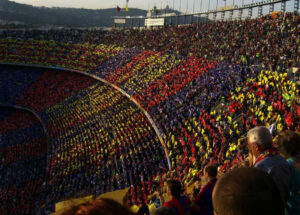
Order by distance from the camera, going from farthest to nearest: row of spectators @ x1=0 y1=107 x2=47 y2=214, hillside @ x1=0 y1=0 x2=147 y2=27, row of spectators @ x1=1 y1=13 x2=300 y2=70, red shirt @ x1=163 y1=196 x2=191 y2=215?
hillside @ x1=0 y1=0 x2=147 y2=27 < row of spectators @ x1=1 y1=13 x2=300 y2=70 < row of spectators @ x1=0 y1=107 x2=47 y2=214 < red shirt @ x1=163 y1=196 x2=191 y2=215

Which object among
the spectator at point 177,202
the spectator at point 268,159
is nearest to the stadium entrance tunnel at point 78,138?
the spectator at point 177,202

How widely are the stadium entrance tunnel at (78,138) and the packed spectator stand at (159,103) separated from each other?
13 cm

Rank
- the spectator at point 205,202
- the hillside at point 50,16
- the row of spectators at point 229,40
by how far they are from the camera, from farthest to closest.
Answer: the hillside at point 50,16 < the row of spectators at point 229,40 < the spectator at point 205,202

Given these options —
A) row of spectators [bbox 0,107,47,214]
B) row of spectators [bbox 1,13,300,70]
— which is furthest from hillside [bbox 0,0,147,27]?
row of spectators [bbox 0,107,47,214]

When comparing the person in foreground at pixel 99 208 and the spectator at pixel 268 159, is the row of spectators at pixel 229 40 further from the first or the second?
the person in foreground at pixel 99 208

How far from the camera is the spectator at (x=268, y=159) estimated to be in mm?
3070

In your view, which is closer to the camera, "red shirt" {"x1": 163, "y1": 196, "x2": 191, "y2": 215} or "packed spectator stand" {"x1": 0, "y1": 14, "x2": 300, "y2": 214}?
"red shirt" {"x1": 163, "y1": 196, "x2": 191, "y2": 215}

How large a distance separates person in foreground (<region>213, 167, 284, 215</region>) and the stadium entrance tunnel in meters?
8.79

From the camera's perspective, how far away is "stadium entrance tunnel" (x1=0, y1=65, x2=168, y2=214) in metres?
19.9

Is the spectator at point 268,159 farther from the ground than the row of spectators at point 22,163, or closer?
farther from the ground

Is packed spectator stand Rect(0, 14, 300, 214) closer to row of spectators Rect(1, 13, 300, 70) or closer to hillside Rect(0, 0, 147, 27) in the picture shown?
row of spectators Rect(1, 13, 300, 70)

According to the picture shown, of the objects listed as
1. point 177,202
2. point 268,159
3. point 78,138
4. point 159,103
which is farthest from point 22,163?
point 268,159

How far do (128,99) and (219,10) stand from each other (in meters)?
23.6

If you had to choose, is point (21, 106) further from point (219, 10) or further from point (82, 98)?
point (219, 10)
